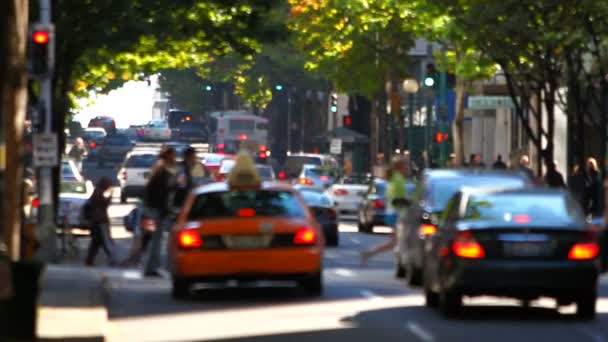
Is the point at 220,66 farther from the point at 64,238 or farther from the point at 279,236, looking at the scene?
the point at 279,236

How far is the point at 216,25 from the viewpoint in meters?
35.9

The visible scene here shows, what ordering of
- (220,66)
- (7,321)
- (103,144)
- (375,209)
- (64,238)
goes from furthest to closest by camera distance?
(220,66)
(103,144)
(375,209)
(64,238)
(7,321)

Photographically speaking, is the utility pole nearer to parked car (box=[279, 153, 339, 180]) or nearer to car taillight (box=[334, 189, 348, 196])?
car taillight (box=[334, 189, 348, 196])

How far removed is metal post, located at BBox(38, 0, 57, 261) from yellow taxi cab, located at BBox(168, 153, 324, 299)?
21.8 ft

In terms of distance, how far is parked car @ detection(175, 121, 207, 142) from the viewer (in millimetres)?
124312

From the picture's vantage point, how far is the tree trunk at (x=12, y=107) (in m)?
16.5

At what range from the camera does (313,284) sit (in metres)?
21.5

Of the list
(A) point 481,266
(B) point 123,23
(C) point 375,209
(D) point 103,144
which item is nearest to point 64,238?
(B) point 123,23

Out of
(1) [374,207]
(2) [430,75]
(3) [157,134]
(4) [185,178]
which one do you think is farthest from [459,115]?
(3) [157,134]

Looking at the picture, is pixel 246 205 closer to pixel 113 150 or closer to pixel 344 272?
pixel 344 272

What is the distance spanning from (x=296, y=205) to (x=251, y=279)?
1096 mm

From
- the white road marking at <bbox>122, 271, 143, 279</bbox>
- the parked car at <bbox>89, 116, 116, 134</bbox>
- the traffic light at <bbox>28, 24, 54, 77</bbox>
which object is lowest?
the white road marking at <bbox>122, 271, 143, 279</bbox>

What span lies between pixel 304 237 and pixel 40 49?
738 cm

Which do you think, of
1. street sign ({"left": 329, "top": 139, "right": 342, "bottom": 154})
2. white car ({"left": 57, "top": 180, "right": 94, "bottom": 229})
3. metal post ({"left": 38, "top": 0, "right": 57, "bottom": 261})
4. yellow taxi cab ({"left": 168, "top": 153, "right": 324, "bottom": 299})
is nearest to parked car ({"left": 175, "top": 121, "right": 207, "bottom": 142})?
street sign ({"left": 329, "top": 139, "right": 342, "bottom": 154})
